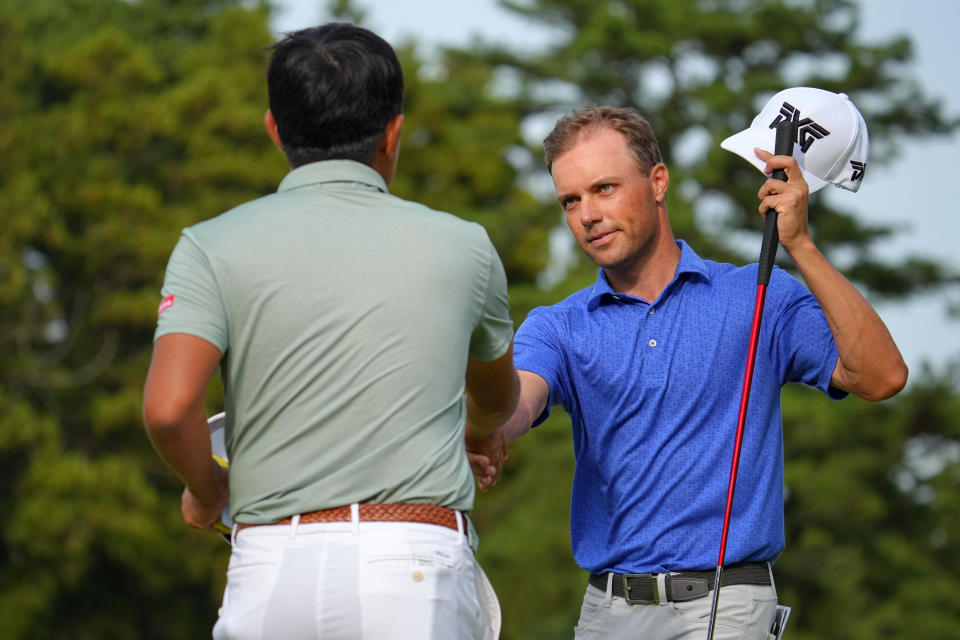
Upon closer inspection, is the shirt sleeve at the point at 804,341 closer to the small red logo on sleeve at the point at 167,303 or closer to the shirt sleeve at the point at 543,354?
the shirt sleeve at the point at 543,354

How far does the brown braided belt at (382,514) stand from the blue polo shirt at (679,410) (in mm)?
1277

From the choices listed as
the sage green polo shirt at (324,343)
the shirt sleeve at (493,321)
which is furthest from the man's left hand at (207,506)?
the shirt sleeve at (493,321)

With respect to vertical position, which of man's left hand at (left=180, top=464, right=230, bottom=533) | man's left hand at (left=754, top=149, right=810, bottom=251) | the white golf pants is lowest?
the white golf pants

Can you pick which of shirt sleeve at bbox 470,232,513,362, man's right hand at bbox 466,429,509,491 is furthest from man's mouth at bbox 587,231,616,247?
shirt sleeve at bbox 470,232,513,362

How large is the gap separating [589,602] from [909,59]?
20.1 m

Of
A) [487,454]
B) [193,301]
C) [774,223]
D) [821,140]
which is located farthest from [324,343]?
[821,140]

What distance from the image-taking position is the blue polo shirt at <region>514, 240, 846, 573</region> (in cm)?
400

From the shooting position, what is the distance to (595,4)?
934 inches

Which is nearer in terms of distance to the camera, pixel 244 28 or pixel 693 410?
pixel 693 410

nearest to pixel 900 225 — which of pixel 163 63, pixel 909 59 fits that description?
pixel 909 59

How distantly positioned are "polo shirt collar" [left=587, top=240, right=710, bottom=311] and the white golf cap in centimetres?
39

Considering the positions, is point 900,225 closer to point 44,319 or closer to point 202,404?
point 44,319

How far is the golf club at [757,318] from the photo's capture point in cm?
382

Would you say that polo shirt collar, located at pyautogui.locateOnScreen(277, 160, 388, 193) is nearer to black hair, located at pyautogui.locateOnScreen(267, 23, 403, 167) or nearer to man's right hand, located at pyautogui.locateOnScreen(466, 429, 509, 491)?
black hair, located at pyautogui.locateOnScreen(267, 23, 403, 167)
